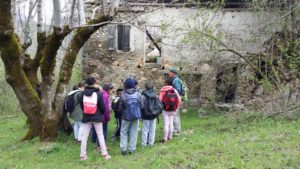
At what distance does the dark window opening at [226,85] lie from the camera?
1434 cm

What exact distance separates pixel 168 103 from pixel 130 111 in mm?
1450

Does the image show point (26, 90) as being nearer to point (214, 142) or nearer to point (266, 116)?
point (214, 142)

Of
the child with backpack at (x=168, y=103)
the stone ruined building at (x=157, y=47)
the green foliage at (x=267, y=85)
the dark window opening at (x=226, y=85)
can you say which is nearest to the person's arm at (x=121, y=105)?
the child with backpack at (x=168, y=103)

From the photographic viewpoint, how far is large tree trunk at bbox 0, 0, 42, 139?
843 cm

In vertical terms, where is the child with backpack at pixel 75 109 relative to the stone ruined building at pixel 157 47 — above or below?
below

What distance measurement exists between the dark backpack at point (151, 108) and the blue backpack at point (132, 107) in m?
0.42

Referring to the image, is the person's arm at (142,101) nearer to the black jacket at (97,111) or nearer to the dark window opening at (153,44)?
the black jacket at (97,111)

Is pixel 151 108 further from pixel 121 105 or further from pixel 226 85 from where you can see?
pixel 226 85

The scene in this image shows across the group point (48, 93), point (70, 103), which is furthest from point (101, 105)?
point (48, 93)

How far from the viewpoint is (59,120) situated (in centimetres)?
980

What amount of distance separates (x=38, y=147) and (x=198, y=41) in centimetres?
653

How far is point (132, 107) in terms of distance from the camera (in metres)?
7.78

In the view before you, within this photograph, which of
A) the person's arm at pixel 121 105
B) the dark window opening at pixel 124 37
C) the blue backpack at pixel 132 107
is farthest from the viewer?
the dark window opening at pixel 124 37

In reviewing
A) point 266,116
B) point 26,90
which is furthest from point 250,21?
point 26,90
